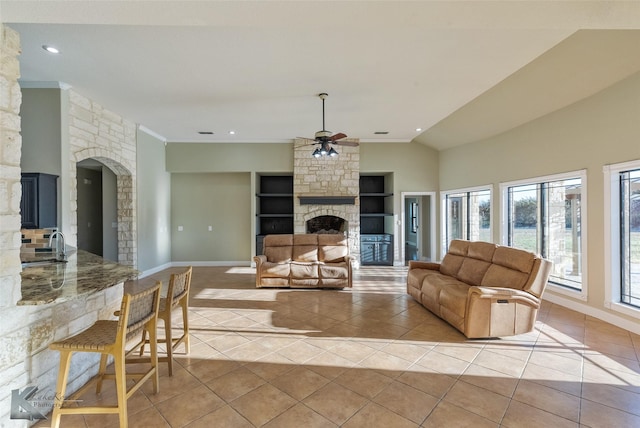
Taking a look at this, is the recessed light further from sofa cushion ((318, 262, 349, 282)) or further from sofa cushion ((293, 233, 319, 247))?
sofa cushion ((318, 262, 349, 282))

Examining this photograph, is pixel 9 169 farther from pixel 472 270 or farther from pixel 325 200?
pixel 325 200

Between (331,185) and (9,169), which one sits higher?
(331,185)

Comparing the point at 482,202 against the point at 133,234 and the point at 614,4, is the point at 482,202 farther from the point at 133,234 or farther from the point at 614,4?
the point at 133,234

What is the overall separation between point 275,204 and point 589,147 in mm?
6617

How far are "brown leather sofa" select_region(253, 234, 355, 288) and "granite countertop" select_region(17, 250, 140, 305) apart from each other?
2.77 m

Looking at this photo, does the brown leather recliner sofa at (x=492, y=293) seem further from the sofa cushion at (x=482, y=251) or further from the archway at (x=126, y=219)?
the archway at (x=126, y=219)

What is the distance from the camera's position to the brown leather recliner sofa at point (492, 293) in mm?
3203

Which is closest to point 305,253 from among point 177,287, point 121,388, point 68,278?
point 177,287

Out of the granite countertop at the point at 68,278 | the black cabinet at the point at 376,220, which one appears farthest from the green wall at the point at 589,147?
the granite countertop at the point at 68,278

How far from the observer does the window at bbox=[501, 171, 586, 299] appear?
4387mm

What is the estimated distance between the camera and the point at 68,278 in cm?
236

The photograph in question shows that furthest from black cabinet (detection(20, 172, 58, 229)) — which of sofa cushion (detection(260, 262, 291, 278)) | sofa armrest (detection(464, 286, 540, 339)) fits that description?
sofa armrest (detection(464, 286, 540, 339))

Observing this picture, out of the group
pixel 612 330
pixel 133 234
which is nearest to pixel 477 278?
pixel 612 330

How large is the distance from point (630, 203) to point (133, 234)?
8.16 meters
